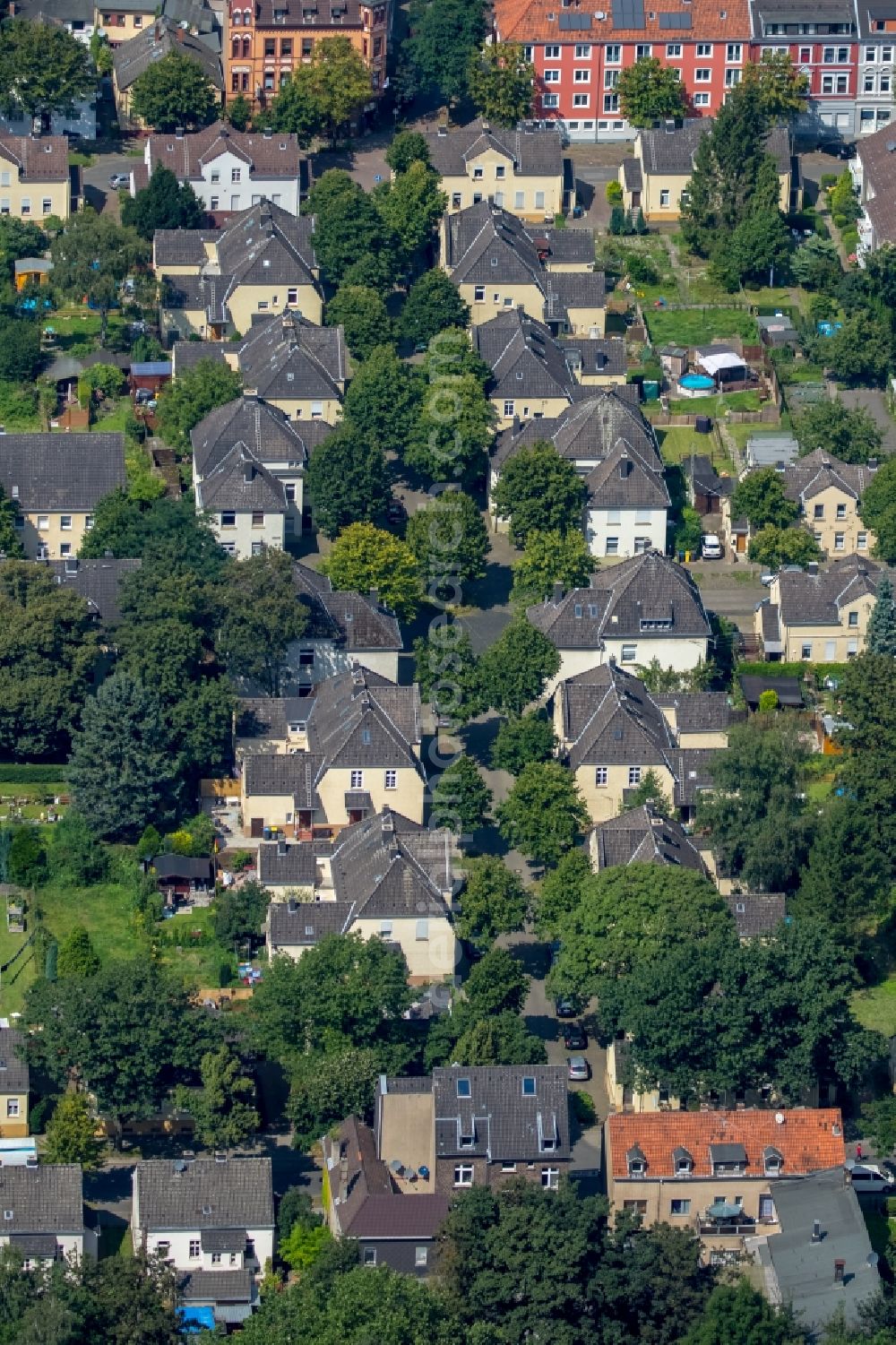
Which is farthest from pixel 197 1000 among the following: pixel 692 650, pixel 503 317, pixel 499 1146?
pixel 503 317

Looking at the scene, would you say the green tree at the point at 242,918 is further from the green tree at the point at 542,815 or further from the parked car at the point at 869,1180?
the parked car at the point at 869,1180

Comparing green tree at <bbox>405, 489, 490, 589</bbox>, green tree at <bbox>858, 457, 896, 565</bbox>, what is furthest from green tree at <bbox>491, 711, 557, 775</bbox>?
green tree at <bbox>858, 457, 896, 565</bbox>

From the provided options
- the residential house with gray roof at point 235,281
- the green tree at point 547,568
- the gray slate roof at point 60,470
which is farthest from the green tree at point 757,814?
the residential house with gray roof at point 235,281

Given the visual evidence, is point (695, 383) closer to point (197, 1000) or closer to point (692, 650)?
point (692, 650)

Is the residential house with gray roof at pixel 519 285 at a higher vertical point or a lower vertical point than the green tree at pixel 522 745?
higher

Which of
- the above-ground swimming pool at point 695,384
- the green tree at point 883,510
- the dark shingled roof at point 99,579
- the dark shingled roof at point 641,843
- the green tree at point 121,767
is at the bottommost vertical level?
the dark shingled roof at point 641,843

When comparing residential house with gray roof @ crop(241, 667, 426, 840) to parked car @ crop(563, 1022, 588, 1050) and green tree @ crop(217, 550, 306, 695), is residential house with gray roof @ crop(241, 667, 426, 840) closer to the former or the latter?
green tree @ crop(217, 550, 306, 695)
